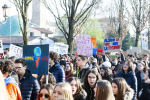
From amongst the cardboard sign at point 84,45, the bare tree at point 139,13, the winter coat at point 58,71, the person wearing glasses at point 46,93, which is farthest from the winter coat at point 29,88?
the bare tree at point 139,13

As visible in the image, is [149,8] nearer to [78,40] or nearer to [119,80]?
[78,40]

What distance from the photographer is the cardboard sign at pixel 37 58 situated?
595 centimetres

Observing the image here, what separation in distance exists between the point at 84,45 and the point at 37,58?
7392 millimetres

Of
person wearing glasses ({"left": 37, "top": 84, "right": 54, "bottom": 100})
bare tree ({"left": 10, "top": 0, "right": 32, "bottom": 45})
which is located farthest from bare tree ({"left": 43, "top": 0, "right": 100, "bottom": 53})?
person wearing glasses ({"left": 37, "top": 84, "right": 54, "bottom": 100})

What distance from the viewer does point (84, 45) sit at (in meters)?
13.4

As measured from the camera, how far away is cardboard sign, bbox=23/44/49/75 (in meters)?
5.95

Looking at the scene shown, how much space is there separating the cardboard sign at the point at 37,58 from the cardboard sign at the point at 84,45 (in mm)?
6882

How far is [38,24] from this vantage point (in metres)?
93.1

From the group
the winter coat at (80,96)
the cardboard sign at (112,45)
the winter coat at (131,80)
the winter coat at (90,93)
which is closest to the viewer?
the winter coat at (80,96)

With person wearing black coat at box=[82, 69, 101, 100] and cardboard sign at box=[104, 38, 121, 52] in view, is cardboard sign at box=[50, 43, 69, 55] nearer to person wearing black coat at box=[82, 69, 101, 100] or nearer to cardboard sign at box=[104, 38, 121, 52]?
cardboard sign at box=[104, 38, 121, 52]

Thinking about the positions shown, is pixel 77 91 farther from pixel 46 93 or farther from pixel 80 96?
pixel 46 93

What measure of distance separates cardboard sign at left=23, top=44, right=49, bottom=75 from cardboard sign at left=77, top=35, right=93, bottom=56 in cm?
688

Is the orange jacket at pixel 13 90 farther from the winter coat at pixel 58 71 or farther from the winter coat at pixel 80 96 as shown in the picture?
the winter coat at pixel 58 71

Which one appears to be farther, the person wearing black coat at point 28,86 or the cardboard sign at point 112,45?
the cardboard sign at point 112,45
